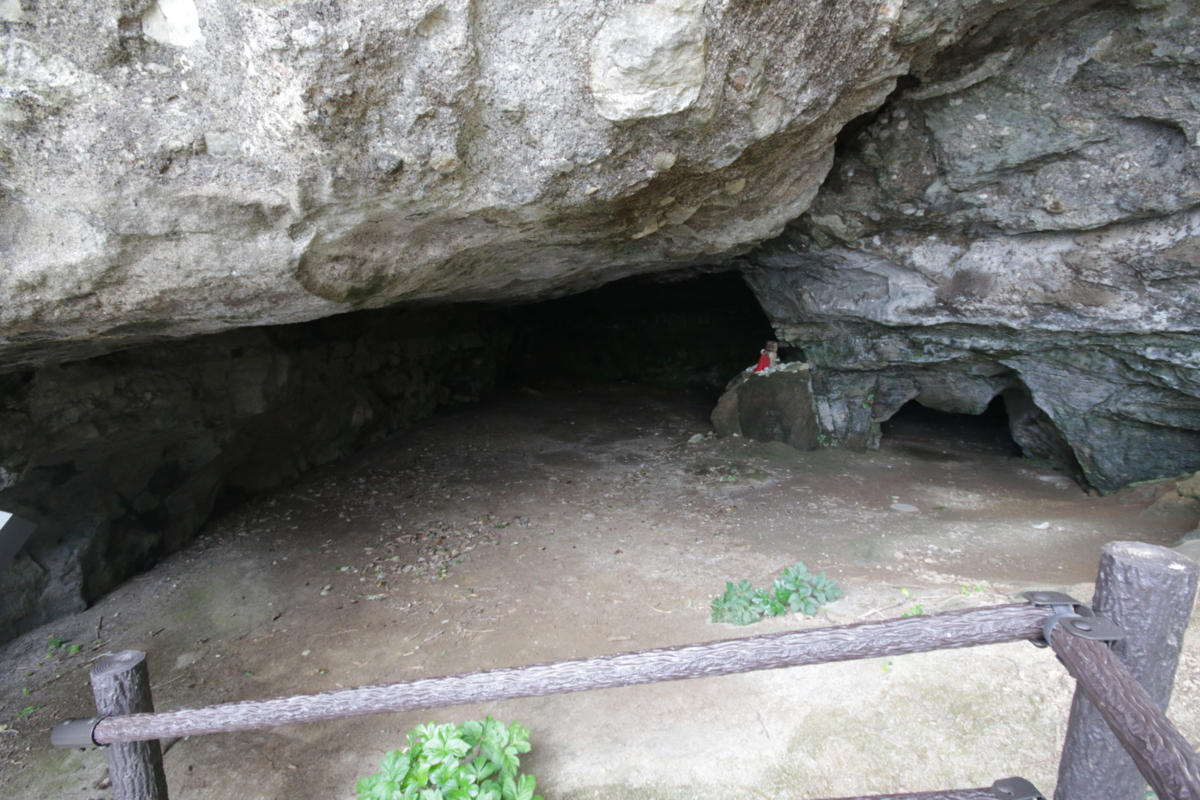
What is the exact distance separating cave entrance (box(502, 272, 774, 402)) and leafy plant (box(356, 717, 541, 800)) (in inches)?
376

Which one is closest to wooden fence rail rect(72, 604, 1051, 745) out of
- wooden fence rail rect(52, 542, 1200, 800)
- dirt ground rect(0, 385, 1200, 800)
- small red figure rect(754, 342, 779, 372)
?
wooden fence rail rect(52, 542, 1200, 800)

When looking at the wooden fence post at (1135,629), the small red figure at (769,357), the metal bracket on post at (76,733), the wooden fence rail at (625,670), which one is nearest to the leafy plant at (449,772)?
the wooden fence rail at (625,670)

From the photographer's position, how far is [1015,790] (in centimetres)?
192

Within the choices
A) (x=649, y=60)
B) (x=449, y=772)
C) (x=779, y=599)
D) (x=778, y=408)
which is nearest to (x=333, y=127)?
(x=649, y=60)

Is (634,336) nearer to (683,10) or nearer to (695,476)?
(695,476)

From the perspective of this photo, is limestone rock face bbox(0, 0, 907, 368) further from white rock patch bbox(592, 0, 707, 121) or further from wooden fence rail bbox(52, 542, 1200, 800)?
wooden fence rail bbox(52, 542, 1200, 800)

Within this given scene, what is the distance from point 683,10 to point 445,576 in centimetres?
424

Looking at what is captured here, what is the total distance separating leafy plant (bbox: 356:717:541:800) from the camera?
7.85 feet

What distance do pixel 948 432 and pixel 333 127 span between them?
29.3ft

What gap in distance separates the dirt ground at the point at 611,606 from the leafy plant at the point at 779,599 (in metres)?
0.08

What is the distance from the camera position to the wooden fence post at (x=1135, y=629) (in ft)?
5.17

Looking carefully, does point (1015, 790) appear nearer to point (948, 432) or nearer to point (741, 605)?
point (741, 605)

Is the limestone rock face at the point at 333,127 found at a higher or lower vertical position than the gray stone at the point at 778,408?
higher

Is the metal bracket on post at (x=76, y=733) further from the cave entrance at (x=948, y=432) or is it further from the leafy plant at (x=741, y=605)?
the cave entrance at (x=948, y=432)
